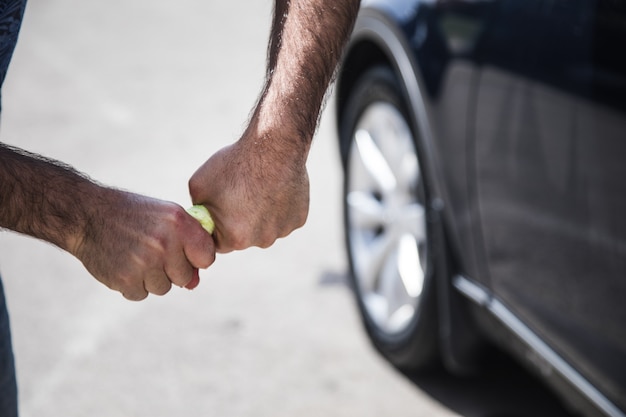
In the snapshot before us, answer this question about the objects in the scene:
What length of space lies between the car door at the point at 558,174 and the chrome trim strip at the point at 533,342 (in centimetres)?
2

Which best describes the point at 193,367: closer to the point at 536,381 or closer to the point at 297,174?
the point at 536,381

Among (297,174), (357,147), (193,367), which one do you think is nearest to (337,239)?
(357,147)

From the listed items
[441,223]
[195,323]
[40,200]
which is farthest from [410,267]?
[40,200]

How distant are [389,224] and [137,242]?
2.04 m

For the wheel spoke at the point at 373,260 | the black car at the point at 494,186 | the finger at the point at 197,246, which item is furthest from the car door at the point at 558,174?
the finger at the point at 197,246

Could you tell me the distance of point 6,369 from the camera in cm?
193

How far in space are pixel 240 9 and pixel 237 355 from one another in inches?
230

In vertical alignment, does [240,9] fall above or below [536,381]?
below

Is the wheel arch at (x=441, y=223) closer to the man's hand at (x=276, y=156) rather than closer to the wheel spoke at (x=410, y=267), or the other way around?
the wheel spoke at (x=410, y=267)

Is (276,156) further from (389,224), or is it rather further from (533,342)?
(389,224)

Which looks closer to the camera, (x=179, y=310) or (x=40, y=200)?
(x=40, y=200)

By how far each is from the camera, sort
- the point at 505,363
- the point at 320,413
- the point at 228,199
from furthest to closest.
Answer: the point at 505,363 → the point at 320,413 → the point at 228,199

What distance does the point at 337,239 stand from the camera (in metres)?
4.61

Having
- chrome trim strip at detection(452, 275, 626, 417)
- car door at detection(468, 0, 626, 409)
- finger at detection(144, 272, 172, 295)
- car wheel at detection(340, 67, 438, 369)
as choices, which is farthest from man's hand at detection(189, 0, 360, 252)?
car wheel at detection(340, 67, 438, 369)
